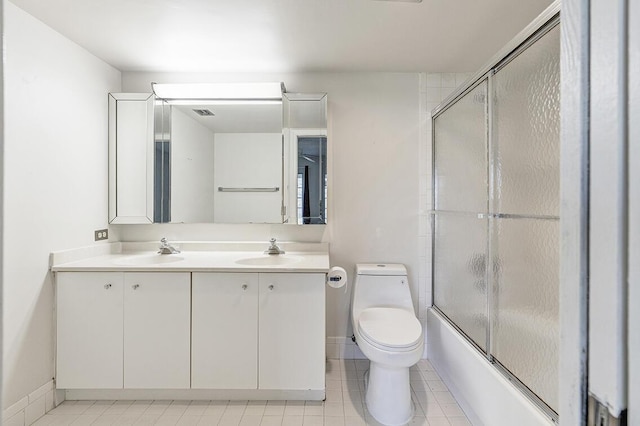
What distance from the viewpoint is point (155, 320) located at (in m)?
1.77

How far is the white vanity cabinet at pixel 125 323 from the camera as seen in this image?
177 cm

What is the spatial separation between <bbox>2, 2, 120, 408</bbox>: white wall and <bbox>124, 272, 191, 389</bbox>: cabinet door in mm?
446

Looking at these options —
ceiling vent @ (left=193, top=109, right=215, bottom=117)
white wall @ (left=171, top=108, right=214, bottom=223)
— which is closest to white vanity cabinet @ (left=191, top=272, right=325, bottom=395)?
white wall @ (left=171, top=108, right=214, bottom=223)

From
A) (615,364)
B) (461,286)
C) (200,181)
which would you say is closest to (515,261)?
(461,286)

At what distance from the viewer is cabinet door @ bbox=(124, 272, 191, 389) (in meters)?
1.77

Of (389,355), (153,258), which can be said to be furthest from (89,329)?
(389,355)

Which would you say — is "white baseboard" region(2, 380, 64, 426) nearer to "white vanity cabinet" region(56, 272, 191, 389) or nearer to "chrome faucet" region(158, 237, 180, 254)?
"white vanity cabinet" region(56, 272, 191, 389)

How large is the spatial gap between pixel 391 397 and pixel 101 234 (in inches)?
84.8

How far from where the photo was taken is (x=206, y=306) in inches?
69.8

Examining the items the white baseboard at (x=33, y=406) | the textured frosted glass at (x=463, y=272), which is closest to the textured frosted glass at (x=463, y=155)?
the textured frosted glass at (x=463, y=272)

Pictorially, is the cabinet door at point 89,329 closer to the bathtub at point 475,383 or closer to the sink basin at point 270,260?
the sink basin at point 270,260

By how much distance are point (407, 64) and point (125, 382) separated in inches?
106

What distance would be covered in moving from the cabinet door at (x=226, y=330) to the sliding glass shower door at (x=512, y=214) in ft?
4.12

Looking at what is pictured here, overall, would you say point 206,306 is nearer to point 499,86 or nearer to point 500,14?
point 499,86
